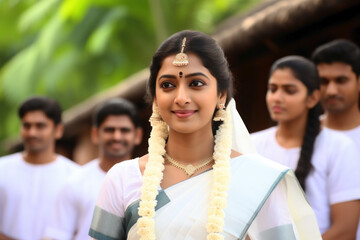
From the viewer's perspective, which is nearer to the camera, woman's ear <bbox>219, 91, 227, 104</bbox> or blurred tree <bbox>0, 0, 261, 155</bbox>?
woman's ear <bbox>219, 91, 227, 104</bbox>

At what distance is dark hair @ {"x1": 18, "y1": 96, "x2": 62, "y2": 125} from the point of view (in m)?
6.17

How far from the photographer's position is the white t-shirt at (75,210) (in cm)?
495

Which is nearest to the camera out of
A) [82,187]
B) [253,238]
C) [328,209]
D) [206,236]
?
[206,236]

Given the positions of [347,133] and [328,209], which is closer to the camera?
[328,209]

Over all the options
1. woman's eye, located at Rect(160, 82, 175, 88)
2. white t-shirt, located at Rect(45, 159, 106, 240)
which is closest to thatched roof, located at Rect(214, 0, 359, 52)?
white t-shirt, located at Rect(45, 159, 106, 240)

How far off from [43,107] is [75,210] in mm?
1429

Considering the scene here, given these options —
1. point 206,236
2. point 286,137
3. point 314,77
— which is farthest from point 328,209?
point 206,236

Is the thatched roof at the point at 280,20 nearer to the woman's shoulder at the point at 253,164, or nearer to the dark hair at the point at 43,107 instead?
the dark hair at the point at 43,107

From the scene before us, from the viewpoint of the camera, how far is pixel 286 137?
468 centimetres

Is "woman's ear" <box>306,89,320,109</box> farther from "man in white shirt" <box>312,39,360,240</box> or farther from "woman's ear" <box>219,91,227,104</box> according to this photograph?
"woman's ear" <box>219,91,227,104</box>

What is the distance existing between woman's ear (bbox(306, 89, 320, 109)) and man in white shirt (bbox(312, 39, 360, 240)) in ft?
0.60

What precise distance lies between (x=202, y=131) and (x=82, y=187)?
2.14 meters

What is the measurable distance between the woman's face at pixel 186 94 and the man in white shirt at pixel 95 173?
2128mm

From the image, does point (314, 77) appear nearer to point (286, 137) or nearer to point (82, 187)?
point (286, 137)
